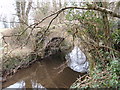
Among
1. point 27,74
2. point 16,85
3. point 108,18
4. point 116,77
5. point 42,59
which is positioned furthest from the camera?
point 42,59

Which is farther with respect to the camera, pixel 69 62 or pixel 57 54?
pixel 57 54

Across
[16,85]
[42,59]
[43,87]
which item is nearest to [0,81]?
[16,85]

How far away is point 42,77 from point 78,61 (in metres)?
1.72

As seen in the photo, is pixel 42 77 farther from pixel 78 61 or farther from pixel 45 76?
pixel 78 61

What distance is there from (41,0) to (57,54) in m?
3.87

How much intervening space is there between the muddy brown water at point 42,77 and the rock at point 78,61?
0.28 meters

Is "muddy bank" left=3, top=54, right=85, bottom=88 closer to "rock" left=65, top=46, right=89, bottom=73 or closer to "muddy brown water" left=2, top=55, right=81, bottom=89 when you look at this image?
"muddy brown water" left=2, top=55, right=81, bottom=89

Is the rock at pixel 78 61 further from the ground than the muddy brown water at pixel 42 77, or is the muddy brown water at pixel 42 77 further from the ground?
the rock at pixel 78 61

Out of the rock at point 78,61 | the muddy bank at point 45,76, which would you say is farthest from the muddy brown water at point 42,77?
the rock at point 78,61

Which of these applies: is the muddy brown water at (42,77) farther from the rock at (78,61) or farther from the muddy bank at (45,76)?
the rock at (78,61)

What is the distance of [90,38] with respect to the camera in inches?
122

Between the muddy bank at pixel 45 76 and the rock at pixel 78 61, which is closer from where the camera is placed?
the muddy bank at pixel 45 76

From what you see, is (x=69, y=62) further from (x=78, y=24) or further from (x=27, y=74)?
(x=78, y=24)

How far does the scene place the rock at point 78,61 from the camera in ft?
18.1
